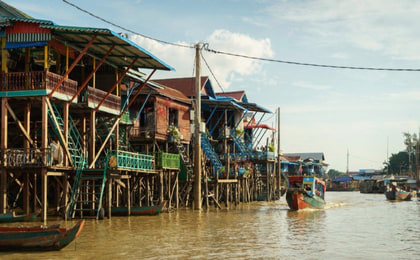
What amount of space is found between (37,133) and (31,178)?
2.76 metres

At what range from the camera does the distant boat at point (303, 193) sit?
118 feet

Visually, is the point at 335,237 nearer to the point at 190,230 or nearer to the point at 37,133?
the point at 190,230

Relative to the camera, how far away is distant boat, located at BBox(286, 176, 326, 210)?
118 ft

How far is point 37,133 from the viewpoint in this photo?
103 ft

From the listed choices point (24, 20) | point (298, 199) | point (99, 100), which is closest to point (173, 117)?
point (298, 199)

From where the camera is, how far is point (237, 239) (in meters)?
19.8

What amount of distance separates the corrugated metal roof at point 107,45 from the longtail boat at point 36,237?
34.2 feet

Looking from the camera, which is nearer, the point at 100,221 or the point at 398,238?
the point at 398,238

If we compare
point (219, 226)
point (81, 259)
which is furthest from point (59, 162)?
point (81, 259)

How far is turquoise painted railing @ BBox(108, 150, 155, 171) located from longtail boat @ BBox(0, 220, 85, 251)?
10417 mm

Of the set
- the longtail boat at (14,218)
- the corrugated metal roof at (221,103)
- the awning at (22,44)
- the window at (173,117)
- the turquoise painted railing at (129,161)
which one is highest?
the awning at (22,44)

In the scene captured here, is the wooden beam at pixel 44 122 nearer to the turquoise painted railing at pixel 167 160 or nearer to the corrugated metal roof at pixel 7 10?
the corrugated metal roof at pixel 7 10

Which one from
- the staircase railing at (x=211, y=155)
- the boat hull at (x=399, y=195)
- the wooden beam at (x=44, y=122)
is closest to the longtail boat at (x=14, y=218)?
the wooden beam at (x=44, y=122)

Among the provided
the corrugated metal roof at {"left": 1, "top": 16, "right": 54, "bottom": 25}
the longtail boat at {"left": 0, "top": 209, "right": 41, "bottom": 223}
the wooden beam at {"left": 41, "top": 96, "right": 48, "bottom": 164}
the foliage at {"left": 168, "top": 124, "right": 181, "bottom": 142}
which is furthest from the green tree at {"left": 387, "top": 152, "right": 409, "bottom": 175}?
the longtail boat at {"left": 0, "top": 209, "right": 41, "bottom": 223}
